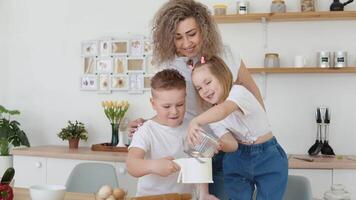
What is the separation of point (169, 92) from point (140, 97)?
75.9 inches

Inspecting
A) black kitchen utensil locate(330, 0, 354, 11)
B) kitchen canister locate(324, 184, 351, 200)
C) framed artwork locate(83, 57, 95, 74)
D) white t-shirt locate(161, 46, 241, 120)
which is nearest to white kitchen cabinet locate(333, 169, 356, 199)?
kitchen canister locate(324, 184, 351, 200)

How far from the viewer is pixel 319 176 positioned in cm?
279

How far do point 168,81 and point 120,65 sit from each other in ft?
6.60

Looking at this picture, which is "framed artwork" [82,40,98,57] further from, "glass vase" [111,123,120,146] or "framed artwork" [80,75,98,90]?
"glass vase" [111,123,120,146]

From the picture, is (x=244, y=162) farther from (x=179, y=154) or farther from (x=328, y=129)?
(x=328, y=129)

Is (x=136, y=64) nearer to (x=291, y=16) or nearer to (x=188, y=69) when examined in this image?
(x=291, y=16)

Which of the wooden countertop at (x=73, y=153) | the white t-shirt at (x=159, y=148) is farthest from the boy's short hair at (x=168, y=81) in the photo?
the wooden countertop at (x=73, y=153)

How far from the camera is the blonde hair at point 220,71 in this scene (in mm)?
1569

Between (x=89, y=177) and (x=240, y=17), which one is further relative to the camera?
(x=240, y=17)

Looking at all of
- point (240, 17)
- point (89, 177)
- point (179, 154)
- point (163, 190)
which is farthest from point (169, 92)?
point (240, 17)

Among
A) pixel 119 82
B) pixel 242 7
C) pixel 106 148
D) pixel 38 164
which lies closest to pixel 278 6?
pixel 242 7

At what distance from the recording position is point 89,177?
225cm

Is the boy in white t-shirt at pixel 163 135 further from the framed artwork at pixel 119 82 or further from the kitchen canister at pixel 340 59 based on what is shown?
the framed artwork at pixel 119 82

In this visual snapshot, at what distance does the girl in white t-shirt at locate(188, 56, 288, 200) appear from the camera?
1.57m
